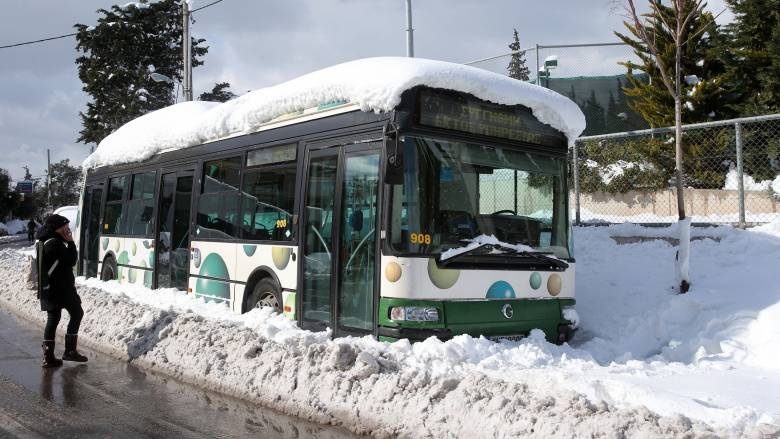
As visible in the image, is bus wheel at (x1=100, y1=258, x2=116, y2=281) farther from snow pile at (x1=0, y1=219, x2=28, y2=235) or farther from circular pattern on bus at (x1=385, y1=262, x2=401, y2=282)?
snow pile at (x1=0, y1=219, x2=28, y2=235)

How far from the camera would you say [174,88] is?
124 ft

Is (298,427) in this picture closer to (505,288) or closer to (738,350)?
(505,288)

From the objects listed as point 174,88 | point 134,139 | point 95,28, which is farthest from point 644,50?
point 95,28

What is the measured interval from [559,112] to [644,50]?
9216 millimetres

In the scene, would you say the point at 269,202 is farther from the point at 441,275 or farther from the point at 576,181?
the point at 576,181

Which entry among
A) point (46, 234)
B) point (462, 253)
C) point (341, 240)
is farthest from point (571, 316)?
point (46, 234)

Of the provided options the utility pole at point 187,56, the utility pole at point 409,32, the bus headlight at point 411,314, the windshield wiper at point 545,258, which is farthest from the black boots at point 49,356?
the utility pole at point 187,56

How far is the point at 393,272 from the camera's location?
6.88m

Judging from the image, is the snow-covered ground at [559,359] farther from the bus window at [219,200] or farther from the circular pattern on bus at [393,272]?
the bus window at [219,200]

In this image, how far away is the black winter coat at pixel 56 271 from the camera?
8.38 m

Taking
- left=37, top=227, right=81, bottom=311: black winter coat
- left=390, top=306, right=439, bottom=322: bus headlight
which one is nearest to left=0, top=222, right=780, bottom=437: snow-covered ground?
left=390, top=306, right=439, bottom=322: bus headlight

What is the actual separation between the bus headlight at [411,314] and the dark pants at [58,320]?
4198 millimetres

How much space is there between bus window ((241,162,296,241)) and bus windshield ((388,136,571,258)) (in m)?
2.08

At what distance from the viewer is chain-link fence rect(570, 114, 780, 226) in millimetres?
11062
